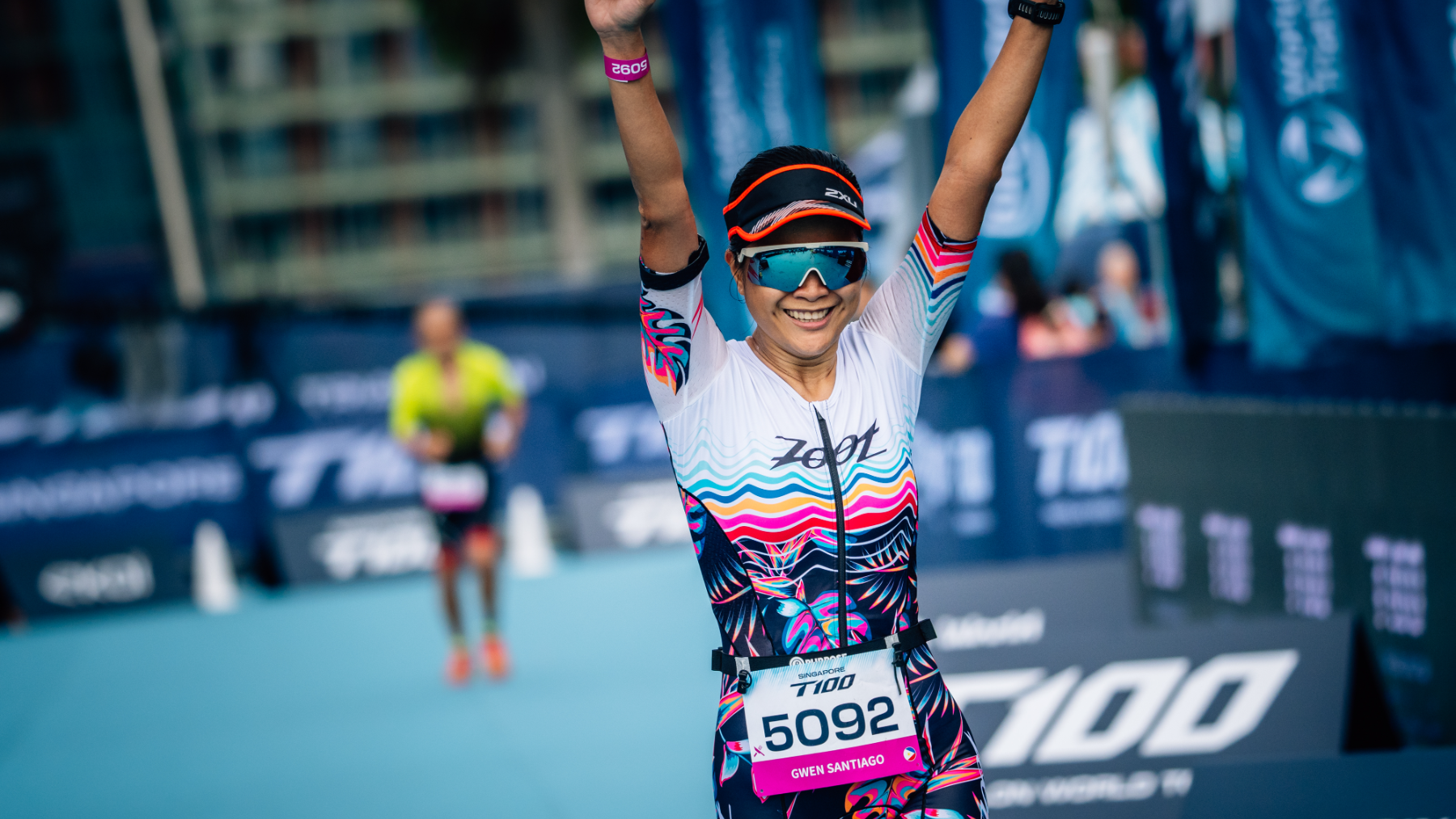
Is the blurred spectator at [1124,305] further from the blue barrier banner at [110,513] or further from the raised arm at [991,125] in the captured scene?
the raised arm at [991,125]

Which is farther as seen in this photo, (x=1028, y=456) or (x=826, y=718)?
(x=1028, y=456)

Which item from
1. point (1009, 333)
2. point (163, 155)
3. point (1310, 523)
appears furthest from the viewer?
point (163, 155)

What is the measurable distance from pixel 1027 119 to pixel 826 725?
24.2 ft

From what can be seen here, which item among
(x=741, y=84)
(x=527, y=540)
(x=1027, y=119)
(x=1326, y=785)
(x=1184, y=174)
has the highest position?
(x=741, y=84)

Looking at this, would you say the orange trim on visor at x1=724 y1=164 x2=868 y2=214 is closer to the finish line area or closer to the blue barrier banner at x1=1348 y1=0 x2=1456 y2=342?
the finish line area

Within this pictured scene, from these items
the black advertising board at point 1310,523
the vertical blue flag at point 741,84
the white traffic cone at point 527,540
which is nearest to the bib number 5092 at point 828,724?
the black advertising board at point 1310,523

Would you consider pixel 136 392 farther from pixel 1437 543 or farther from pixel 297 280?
pixel 297 280

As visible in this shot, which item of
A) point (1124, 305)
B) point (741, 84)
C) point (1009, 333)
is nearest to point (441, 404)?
point (1009, 333)

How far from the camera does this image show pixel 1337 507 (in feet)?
18.0

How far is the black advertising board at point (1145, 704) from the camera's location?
13.8 feet

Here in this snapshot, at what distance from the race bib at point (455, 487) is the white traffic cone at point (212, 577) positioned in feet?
15.6

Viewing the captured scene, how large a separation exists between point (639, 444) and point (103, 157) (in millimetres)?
9047

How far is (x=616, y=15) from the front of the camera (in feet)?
6.95

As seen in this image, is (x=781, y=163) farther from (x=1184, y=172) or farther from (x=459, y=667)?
(x=1184, y=172)
